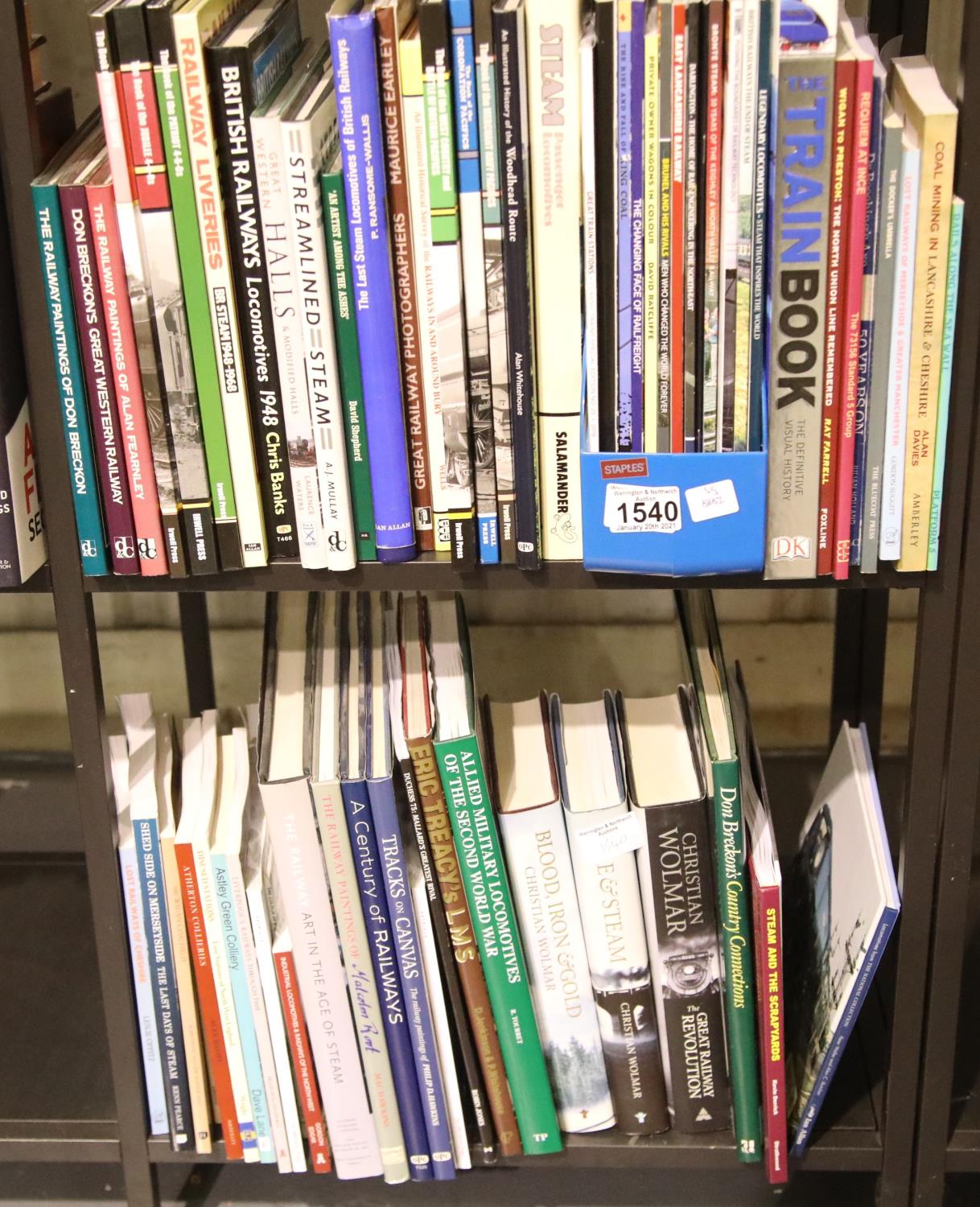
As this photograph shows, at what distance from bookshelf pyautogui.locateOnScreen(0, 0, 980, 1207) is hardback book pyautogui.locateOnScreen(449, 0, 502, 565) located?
0.05 meters

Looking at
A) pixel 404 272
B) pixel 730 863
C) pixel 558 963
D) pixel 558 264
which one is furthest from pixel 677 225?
pixel 558 963

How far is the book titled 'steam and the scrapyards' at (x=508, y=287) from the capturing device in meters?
0.87

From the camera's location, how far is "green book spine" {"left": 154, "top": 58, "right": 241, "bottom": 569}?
35.1 inches

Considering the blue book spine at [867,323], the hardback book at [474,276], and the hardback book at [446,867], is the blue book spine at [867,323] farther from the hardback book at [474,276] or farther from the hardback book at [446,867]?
the hardback book at [446,867]

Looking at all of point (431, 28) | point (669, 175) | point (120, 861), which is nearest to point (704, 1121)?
point (120, 861)

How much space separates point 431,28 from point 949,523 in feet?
1.58

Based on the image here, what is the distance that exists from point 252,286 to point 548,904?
0.54m

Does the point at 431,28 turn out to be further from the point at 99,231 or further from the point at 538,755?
the point at 538,755

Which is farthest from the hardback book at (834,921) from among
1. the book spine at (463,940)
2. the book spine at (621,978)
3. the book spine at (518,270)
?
the book spine at (518,270)

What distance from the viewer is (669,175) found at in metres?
0.89

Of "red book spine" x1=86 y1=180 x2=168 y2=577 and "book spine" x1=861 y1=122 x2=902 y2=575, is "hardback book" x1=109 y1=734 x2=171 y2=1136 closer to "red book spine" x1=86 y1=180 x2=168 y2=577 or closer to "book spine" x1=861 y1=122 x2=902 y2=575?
"red book spine" x1=86 y1=180 x2=168 y2=577

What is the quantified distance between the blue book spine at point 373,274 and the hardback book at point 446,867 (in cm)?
14

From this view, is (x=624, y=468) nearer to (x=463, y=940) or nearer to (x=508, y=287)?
(x=508, y=287)

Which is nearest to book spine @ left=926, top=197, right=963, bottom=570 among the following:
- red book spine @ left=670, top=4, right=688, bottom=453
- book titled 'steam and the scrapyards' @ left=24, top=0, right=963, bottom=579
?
book titled 'steam and the scrapyards' @ left=24, top=0, right=963, bottom=579
